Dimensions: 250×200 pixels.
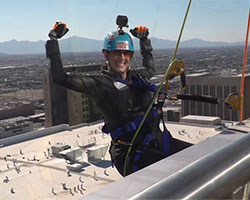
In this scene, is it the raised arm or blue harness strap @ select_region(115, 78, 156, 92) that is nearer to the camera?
the raised arm

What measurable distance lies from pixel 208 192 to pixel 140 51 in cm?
97

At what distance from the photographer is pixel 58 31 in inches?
39.3

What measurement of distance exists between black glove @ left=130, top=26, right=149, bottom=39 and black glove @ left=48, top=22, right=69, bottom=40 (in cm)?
34

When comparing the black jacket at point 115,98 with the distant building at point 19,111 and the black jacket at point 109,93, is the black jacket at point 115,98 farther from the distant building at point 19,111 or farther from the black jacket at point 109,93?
the distant building at point 19,111

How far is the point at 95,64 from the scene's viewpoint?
1.12 meters

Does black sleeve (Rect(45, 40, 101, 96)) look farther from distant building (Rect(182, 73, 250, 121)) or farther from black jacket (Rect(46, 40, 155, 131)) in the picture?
distant building (Rect(182, 73, 250, 121))

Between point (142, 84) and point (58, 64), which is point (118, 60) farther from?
point (58, 64)

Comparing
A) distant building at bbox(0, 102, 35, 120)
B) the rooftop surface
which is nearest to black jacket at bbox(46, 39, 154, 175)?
the rooftop surface

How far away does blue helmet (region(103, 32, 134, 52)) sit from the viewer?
3.73 feet

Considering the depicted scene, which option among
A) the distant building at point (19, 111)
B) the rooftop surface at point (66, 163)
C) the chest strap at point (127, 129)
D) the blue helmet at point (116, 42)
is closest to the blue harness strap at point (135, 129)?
the chest strap at point (127, 129)

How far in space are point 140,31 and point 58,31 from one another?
1.19ft

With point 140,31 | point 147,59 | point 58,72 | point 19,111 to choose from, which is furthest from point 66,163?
point 19,111

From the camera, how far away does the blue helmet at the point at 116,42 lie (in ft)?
3.73

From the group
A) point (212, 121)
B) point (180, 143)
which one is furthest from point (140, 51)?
point (212, 121)
